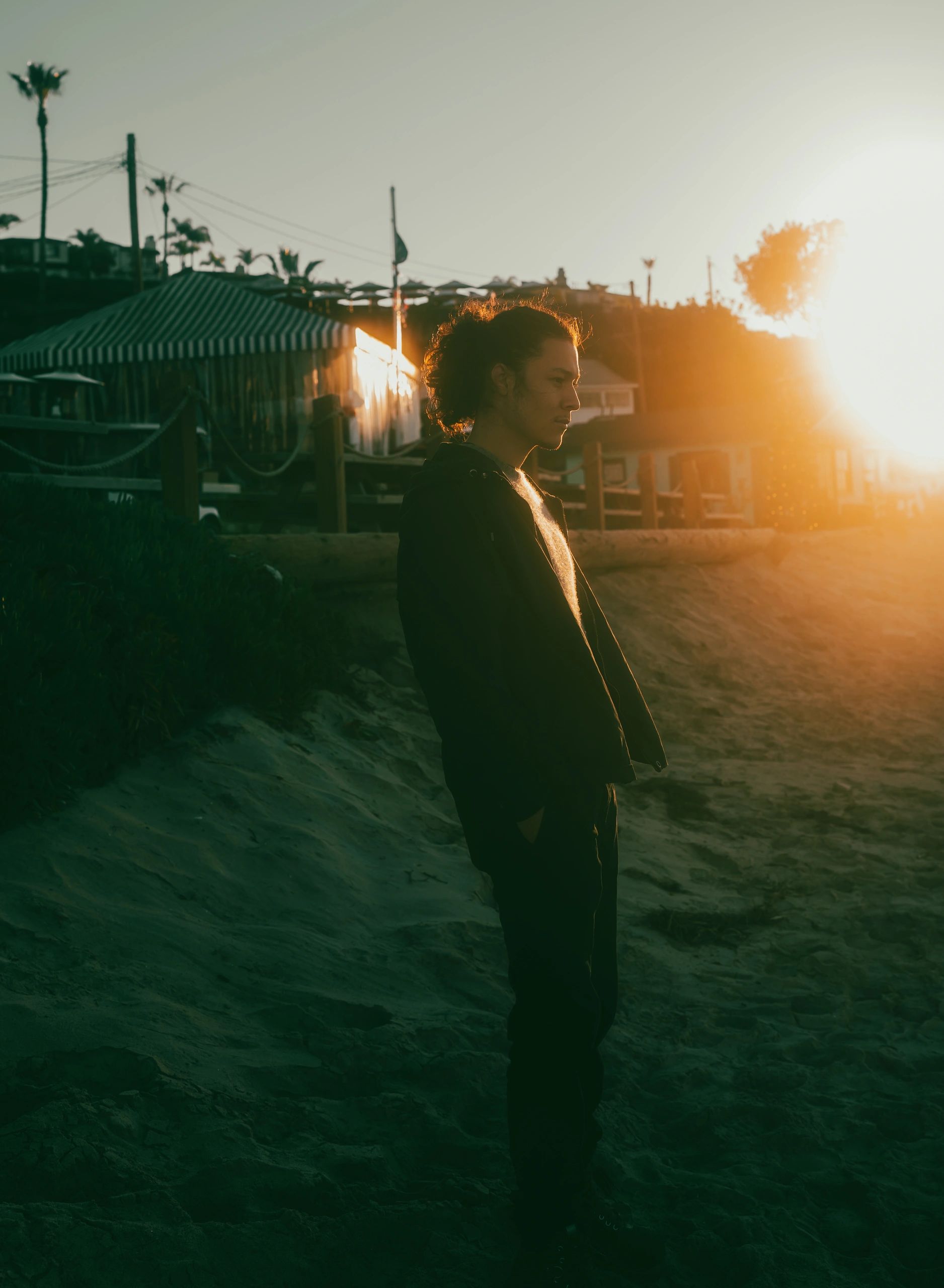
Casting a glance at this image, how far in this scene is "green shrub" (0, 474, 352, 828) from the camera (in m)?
4.30

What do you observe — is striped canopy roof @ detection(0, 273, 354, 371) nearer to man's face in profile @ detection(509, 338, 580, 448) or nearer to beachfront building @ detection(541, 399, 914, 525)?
beachfront building @ detection(541, 399, 914, 525)

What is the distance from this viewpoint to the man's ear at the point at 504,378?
259 cm

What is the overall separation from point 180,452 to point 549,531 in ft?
16.2

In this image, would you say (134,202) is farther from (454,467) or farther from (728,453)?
(454,467)

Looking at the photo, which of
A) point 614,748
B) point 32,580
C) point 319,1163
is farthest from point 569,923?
point 32,580

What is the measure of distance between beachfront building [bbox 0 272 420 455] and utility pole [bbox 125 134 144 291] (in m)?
13.4

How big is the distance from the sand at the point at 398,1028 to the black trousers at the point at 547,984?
0.30m

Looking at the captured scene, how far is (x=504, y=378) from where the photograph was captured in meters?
2.60

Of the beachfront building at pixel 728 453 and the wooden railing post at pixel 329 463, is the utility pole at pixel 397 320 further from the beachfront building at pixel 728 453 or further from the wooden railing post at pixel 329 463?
the wooden railing post at pixel 329 463

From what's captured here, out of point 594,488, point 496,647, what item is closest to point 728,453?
point 594,488

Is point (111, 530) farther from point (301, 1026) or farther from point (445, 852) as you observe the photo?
point (301, 1026)

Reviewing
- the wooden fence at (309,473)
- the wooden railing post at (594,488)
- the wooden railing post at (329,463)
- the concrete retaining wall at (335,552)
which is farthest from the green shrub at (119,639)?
the wooden railing post at (594,488)

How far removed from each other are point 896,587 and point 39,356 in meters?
13.7

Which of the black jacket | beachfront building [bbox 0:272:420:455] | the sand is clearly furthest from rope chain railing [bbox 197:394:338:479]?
beachfront building [bbox 0:272:420:455]
